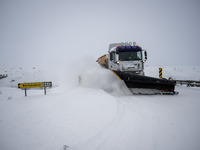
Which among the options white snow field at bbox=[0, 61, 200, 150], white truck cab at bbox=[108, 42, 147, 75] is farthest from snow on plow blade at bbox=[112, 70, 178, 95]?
white truck cab at bbox=[108, 42, 147, 75]

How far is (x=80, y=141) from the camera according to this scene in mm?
1909

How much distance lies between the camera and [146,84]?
5.32m

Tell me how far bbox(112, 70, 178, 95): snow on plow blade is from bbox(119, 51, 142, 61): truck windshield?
10.2ft

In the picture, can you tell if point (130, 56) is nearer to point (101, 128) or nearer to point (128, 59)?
point (128, 59)

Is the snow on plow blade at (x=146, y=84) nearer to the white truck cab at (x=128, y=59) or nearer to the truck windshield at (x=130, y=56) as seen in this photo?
the white truck cab at (x=128, y=59)

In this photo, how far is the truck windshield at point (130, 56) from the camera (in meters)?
8.09

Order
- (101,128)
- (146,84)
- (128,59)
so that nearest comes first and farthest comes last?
1. (101,128)
2. (146,84)
3. (128,59)

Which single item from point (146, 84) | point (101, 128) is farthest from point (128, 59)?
point (101, 128)

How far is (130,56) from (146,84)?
355cm

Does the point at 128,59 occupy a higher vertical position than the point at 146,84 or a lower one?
higher

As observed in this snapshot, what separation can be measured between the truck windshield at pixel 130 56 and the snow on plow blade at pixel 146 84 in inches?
122

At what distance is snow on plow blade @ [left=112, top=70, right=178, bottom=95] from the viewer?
502cm

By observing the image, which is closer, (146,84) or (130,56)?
(146,84)

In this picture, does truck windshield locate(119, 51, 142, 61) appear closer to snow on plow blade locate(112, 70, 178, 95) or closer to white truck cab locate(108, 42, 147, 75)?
white truck cab locate(108, 42, 147, 75)
